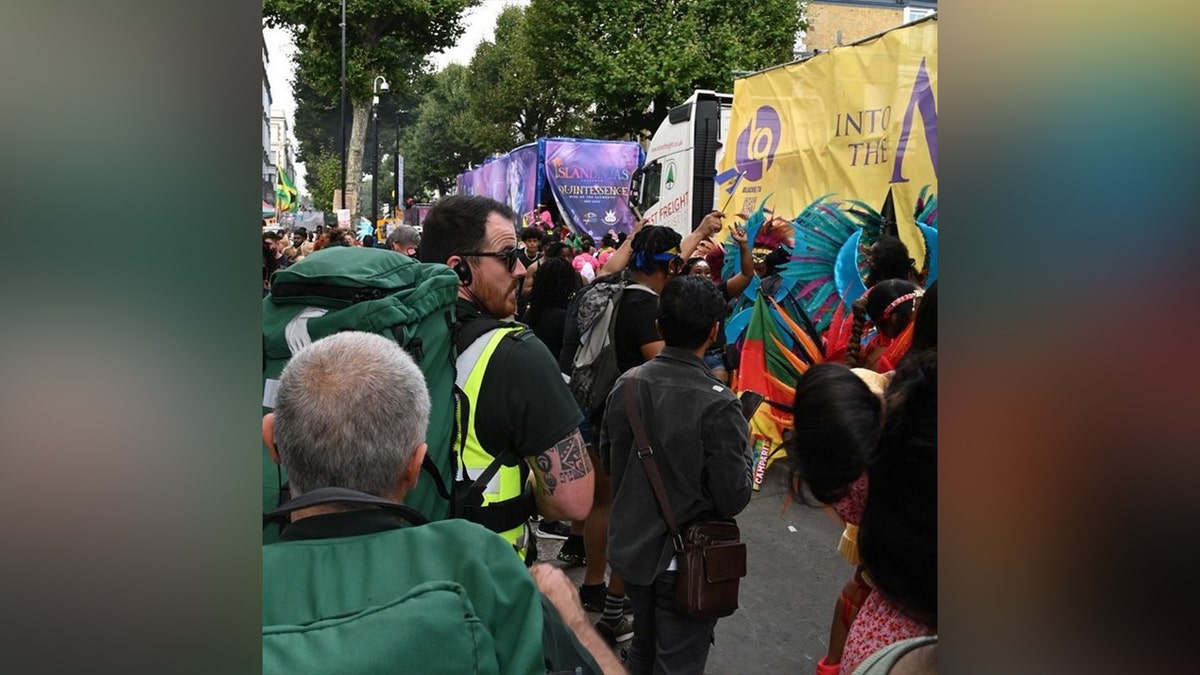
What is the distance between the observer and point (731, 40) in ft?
90.8

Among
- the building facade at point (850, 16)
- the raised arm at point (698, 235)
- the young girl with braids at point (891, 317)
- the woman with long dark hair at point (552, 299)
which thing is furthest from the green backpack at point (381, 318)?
the building facade at point (850, 16)

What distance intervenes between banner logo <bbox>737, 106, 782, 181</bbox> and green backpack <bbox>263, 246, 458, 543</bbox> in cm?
656

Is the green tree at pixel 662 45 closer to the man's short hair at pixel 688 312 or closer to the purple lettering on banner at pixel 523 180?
the purple lettering on banner at pixel 523 180

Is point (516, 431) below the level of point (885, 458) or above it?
below

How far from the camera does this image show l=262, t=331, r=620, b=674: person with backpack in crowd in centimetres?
115

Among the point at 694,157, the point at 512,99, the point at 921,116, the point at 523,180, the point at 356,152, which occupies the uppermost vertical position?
the point at 512,99

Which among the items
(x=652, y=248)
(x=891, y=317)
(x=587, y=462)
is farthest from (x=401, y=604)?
(x=652, y=248)

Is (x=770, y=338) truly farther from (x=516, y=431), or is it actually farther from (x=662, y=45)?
(x=662, y=45)

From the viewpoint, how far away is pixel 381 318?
2.31 meters

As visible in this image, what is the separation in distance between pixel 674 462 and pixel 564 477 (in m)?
0.74

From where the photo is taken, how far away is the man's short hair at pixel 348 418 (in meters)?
1.66

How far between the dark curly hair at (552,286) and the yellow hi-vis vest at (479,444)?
3474 millimetres
